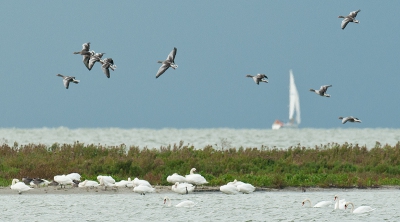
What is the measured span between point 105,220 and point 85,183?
4809mm

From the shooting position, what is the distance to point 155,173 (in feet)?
94.6

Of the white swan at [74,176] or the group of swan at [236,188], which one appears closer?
the group of swan at [236,188]

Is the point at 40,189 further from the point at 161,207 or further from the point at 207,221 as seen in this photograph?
the point at 207,221

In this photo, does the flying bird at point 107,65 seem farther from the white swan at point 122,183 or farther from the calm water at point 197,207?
the white swan at point 122,183

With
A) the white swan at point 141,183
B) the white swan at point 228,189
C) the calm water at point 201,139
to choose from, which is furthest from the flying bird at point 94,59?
the calm water at point 201,139

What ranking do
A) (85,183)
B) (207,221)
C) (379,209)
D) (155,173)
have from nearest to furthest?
(207,221) → (379,209) → (85,183) → (155,173)

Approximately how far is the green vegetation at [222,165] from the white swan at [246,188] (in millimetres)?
1312

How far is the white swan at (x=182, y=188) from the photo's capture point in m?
25.5

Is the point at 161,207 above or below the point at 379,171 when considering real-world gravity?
below

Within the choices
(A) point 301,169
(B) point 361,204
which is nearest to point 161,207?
(B) point 361,204

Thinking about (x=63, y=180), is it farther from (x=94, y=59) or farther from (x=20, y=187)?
(x=94, y=59)

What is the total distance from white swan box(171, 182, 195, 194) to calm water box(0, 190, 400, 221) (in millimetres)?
191

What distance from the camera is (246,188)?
2566cm

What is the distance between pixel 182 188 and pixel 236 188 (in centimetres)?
173
